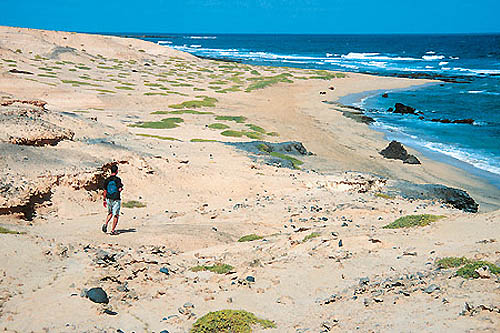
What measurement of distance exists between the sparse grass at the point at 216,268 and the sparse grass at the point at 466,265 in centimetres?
353

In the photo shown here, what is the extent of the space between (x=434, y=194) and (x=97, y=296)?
11.9m

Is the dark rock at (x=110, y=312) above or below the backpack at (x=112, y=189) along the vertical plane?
below

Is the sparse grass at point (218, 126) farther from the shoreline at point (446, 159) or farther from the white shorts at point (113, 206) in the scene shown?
the white shorts at point (113, 206)

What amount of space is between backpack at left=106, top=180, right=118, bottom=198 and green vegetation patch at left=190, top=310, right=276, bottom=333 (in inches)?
189

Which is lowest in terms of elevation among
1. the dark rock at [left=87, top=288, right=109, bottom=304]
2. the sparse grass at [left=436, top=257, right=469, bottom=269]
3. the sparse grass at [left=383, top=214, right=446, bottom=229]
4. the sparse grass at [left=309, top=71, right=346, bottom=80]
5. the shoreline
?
the shoreline

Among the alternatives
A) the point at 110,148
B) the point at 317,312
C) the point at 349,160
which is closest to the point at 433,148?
the point at 349,160

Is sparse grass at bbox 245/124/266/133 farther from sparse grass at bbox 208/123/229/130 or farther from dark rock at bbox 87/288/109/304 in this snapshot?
dark rock at bbox 87/288/109/304

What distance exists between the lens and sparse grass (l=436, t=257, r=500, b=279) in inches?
259

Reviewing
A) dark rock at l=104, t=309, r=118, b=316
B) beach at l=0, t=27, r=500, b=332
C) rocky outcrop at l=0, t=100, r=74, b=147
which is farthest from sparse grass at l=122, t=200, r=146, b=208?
dark rock at l=104, t=309, r=118, b=316

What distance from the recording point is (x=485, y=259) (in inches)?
279

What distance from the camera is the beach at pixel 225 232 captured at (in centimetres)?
652

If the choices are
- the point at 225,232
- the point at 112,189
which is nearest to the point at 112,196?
the point at 112,189

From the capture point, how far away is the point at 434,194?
50.6ft

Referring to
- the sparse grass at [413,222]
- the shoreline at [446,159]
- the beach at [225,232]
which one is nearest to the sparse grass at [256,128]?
A: the beach at [225,232]
